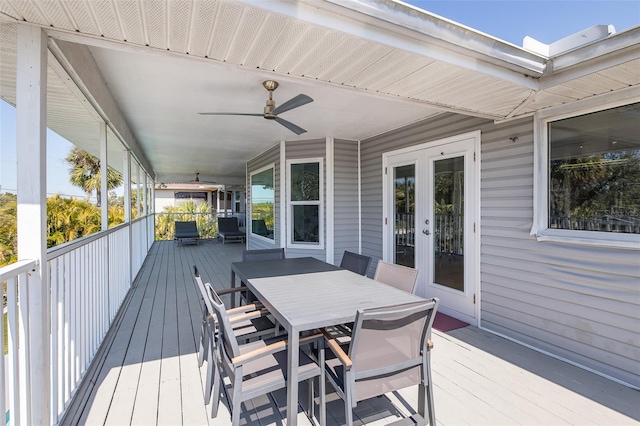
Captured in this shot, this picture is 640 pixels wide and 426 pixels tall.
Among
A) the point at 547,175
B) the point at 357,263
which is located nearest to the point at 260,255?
the point at 357,263

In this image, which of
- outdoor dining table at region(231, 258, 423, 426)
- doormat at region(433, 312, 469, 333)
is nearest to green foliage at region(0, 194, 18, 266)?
outdoor dining table at region(231, 258, 423, 426)

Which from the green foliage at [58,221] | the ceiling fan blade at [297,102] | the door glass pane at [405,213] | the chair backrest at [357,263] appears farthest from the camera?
the door glass pane at [405,213]

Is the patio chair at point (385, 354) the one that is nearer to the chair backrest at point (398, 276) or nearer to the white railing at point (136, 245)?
the chair backrest at point (398, 276)

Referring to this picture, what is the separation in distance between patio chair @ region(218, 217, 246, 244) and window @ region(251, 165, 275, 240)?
3275 mm

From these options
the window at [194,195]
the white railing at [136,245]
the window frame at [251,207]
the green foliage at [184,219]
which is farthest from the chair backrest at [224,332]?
the window at [194,195]

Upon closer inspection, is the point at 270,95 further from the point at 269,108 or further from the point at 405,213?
the point at 405,213

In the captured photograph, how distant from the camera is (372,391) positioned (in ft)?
5.25

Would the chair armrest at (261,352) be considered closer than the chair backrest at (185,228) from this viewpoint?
Yes

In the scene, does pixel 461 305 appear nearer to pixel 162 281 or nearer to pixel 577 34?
pixel 577 34

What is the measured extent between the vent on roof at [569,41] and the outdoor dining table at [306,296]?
199 centimetres

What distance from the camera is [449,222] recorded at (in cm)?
377

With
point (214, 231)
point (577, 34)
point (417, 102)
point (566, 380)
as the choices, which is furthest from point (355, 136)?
point (214, 231)

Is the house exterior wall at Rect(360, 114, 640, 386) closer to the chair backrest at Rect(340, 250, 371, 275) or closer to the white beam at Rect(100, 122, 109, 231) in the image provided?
the chair backrest at Rect(340, 250, 371, 275)

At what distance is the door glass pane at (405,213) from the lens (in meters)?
4.34
